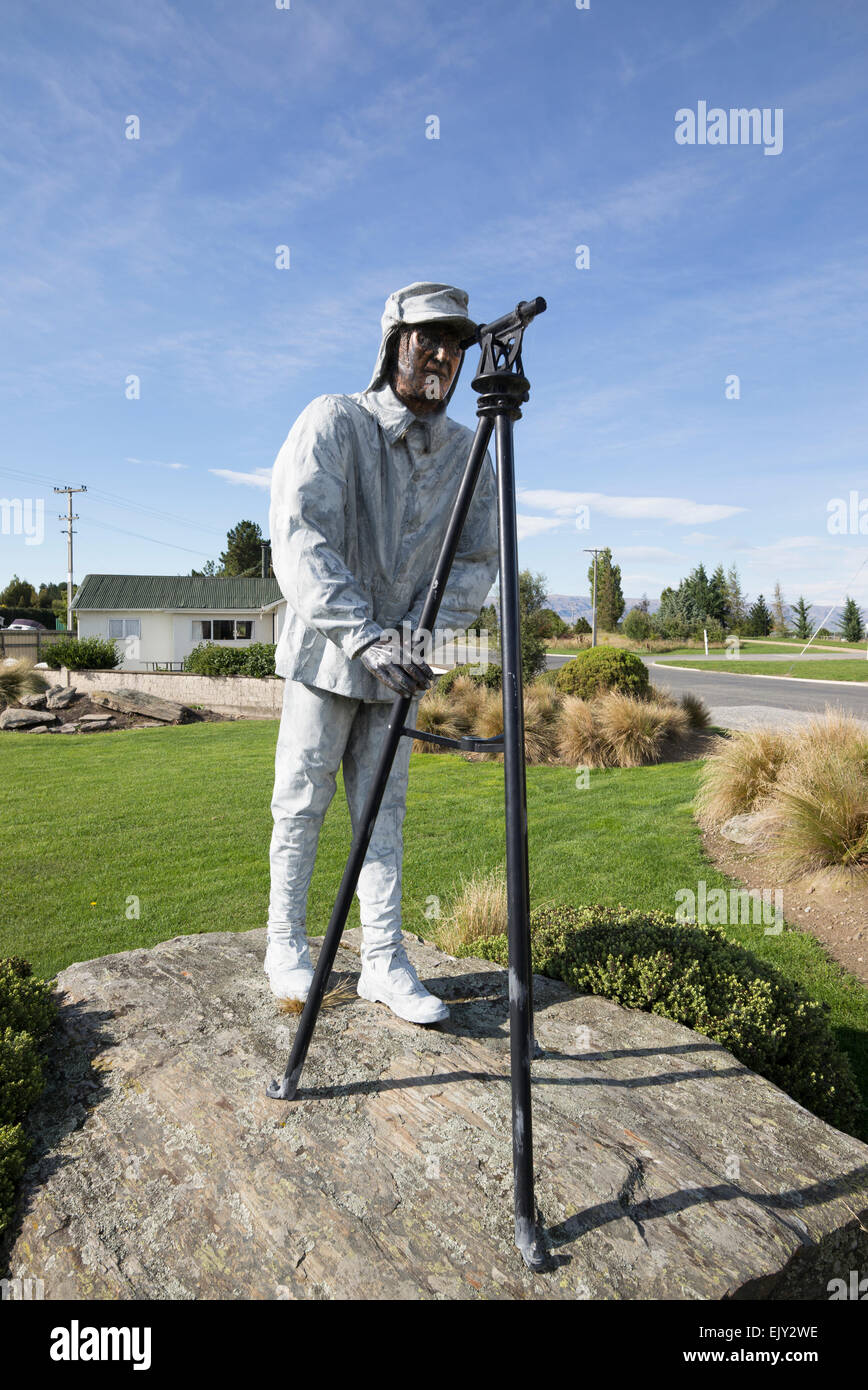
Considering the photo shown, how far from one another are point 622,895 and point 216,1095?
4345 mm

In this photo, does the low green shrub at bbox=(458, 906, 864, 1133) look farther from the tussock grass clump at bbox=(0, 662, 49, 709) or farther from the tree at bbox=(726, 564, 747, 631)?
the tree at bbox=(726, 564, 747, 631)

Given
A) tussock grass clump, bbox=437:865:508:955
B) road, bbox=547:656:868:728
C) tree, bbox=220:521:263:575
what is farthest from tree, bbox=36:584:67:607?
tussock grass clump, bbox=437:865:508:955

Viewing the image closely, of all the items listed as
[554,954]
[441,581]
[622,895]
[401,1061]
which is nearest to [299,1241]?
[401,1061]

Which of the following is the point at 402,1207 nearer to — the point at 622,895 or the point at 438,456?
the point at 438,456

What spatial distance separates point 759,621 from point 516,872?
5520 centimetres

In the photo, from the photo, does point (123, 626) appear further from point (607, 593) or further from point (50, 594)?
point (50, 594)

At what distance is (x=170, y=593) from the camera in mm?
33062

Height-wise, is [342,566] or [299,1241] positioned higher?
[342,566]

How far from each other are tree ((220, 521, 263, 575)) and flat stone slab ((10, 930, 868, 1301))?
50.5 meters

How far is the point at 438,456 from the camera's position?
2.72 m

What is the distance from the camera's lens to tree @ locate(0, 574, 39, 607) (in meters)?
57.2

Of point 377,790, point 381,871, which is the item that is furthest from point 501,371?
point 381,871

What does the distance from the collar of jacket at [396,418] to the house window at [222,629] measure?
31.2 meters
